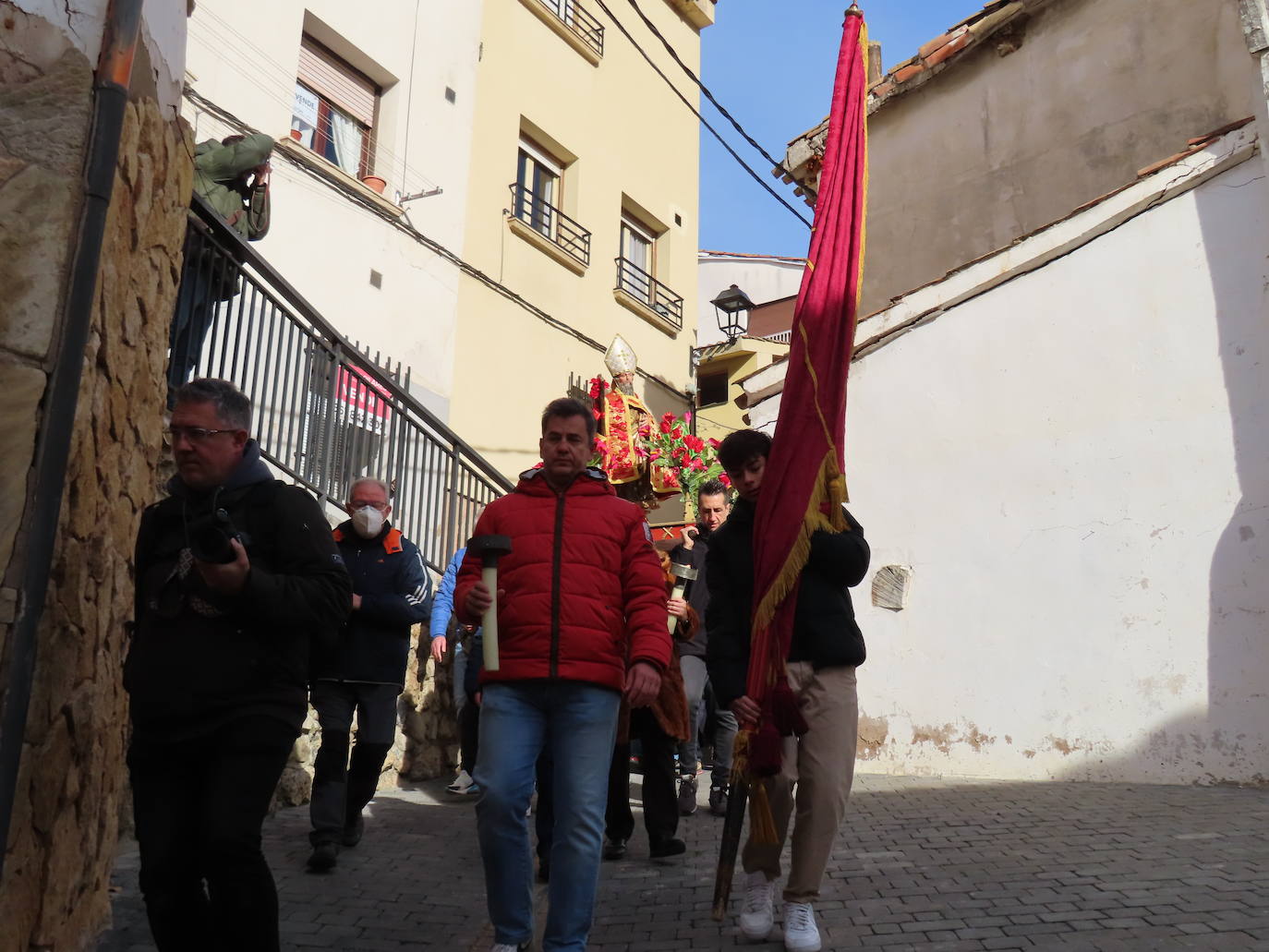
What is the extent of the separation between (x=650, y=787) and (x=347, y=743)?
137 centimetres

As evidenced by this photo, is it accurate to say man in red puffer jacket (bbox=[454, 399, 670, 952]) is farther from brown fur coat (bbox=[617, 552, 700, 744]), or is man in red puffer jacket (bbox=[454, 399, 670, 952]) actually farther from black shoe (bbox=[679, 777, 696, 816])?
black shoe (bbox=[679, 777, 696, 816])

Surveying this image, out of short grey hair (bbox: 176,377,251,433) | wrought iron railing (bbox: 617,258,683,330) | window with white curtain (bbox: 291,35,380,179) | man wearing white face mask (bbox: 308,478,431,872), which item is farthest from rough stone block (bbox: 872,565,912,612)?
wrought iron railing (bbox: 617,258,683,330)

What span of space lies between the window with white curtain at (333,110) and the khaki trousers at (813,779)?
31.4ft

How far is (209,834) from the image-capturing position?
2.73 meters

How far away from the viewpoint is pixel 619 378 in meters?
12.6

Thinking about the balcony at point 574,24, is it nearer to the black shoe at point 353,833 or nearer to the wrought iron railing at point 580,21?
the wrought iron railing at point 580,21

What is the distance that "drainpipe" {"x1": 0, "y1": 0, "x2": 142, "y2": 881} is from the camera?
9.96 feet

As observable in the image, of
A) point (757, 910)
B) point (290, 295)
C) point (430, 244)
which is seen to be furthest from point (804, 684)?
point (430, 244)

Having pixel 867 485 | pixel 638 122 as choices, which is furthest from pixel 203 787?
pixel 638 122

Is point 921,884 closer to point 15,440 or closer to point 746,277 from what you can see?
point 15,440

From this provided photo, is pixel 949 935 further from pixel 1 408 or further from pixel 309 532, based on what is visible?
pixel 1 408

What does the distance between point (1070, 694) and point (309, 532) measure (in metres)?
5.98

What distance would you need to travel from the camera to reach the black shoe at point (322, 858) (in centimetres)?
491

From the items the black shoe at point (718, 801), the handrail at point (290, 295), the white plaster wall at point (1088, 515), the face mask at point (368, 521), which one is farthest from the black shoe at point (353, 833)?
the white plaster wall at point (1088, 515)
